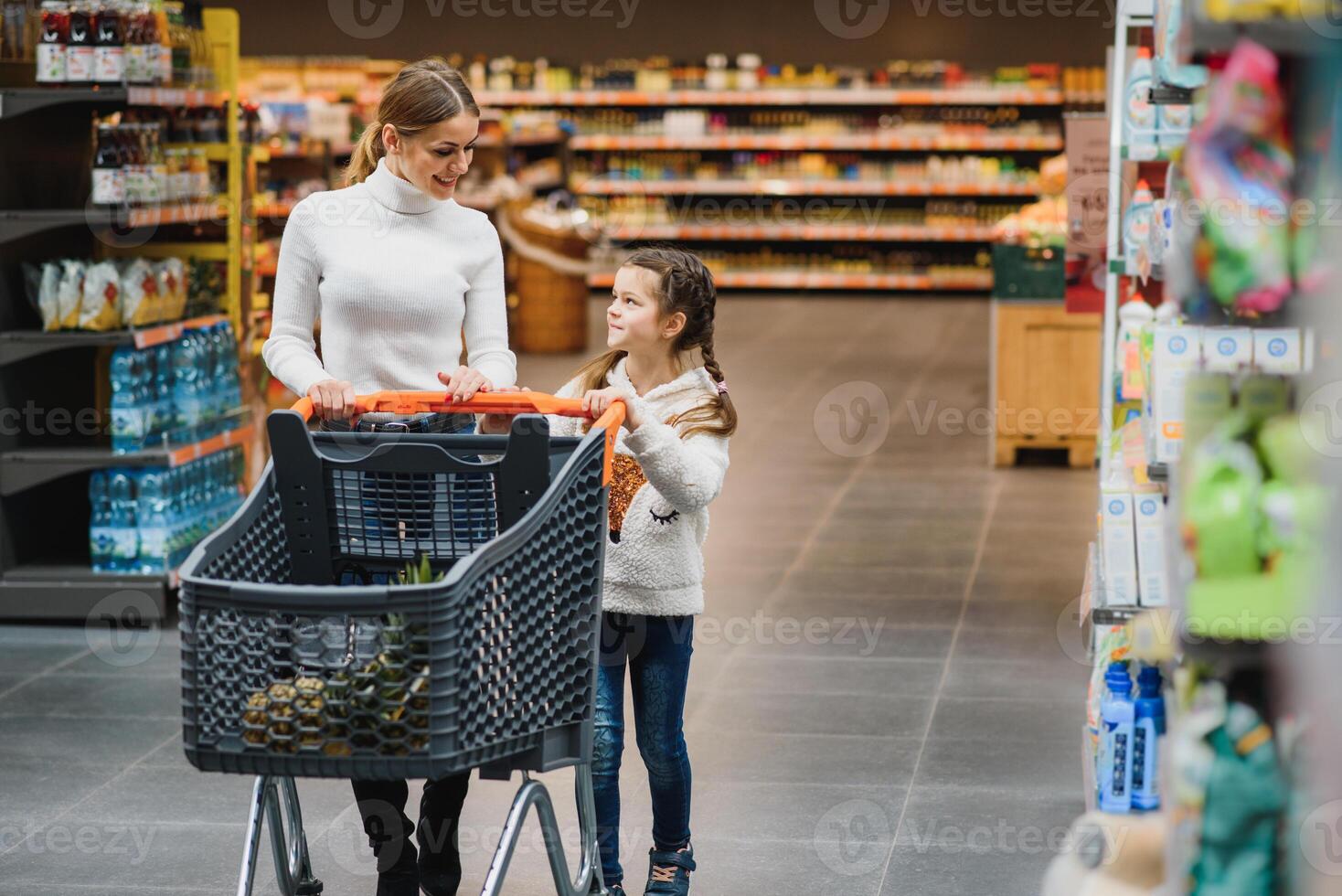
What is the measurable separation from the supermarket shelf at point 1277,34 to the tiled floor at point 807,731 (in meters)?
2.04

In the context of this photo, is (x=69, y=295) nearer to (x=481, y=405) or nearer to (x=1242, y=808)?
(x=481, y=405)

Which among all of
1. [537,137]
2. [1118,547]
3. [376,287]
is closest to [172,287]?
[376,287]

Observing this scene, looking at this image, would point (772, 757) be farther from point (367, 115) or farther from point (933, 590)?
point (367, 115)

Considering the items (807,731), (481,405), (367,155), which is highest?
(367,155)

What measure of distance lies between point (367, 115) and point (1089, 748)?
7943mm

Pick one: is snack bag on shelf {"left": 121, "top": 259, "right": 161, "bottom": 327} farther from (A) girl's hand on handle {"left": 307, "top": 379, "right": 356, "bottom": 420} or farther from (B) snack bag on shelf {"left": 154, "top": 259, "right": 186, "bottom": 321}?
(A) girl's hand on handle {"left": 307, "top": 379, "right": 356, "bottom": 420}

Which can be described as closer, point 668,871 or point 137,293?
point 668,871

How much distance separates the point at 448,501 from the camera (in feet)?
8.34

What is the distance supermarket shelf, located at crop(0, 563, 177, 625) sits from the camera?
5.37 meters

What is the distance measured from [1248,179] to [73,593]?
4.45 m

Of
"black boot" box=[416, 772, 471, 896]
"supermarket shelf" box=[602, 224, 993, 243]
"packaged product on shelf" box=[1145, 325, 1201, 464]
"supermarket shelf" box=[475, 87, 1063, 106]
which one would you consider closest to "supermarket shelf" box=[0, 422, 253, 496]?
"black boot" box=[416, 772, 471, 896]

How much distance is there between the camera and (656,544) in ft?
9.53

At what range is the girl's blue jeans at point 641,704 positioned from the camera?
9.57ft

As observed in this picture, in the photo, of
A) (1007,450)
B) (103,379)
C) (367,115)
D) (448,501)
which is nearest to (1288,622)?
(448,501)
